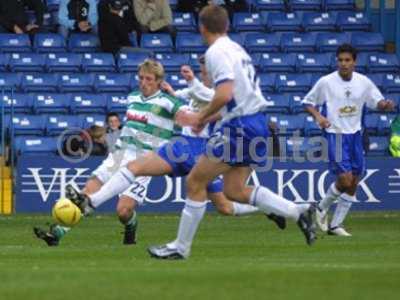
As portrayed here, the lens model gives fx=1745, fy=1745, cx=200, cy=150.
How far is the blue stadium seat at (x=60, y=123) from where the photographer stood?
28.1 metres

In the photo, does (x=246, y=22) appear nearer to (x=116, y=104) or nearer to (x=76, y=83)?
(x=116, y=104)

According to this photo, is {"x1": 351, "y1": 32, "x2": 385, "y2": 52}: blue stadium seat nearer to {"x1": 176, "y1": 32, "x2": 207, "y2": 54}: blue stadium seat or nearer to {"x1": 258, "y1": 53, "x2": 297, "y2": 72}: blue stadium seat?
{"x1": 258, "y1": 53, "x2": 297, "y2": 72}: blue stadium seat

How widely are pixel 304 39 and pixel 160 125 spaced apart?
41.2ft

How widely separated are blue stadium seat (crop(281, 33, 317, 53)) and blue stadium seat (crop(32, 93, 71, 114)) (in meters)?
4.30

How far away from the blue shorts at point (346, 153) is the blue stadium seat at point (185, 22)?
10.3 metres

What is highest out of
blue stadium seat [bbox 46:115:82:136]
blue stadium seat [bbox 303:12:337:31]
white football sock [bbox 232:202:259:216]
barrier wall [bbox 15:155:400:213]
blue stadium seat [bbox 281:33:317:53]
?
blue stadium seat [bbox 303:12:337:31]

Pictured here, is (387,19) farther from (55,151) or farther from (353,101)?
(353,101)

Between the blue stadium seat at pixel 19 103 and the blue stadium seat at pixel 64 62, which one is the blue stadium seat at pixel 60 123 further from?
the blue stadium seat at pixel 64 62

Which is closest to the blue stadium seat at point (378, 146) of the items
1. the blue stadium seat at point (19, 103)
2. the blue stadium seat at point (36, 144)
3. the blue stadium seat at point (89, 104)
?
the blue stadium seat at point (89, 104)

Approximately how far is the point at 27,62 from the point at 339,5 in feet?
20.0

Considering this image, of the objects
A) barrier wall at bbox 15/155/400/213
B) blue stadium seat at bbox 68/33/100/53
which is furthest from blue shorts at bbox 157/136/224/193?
blue stadium seat at bbox 68/33/100/53

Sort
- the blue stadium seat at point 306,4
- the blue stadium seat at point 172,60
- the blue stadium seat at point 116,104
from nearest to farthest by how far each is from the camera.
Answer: the blue stadium seat at point 116,104 < the blue stadium seat at point 172,60 < the blue stadium seat at point 306,4

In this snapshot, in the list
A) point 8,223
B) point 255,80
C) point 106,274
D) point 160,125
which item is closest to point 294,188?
point 8,223

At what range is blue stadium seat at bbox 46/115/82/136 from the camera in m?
28.1
